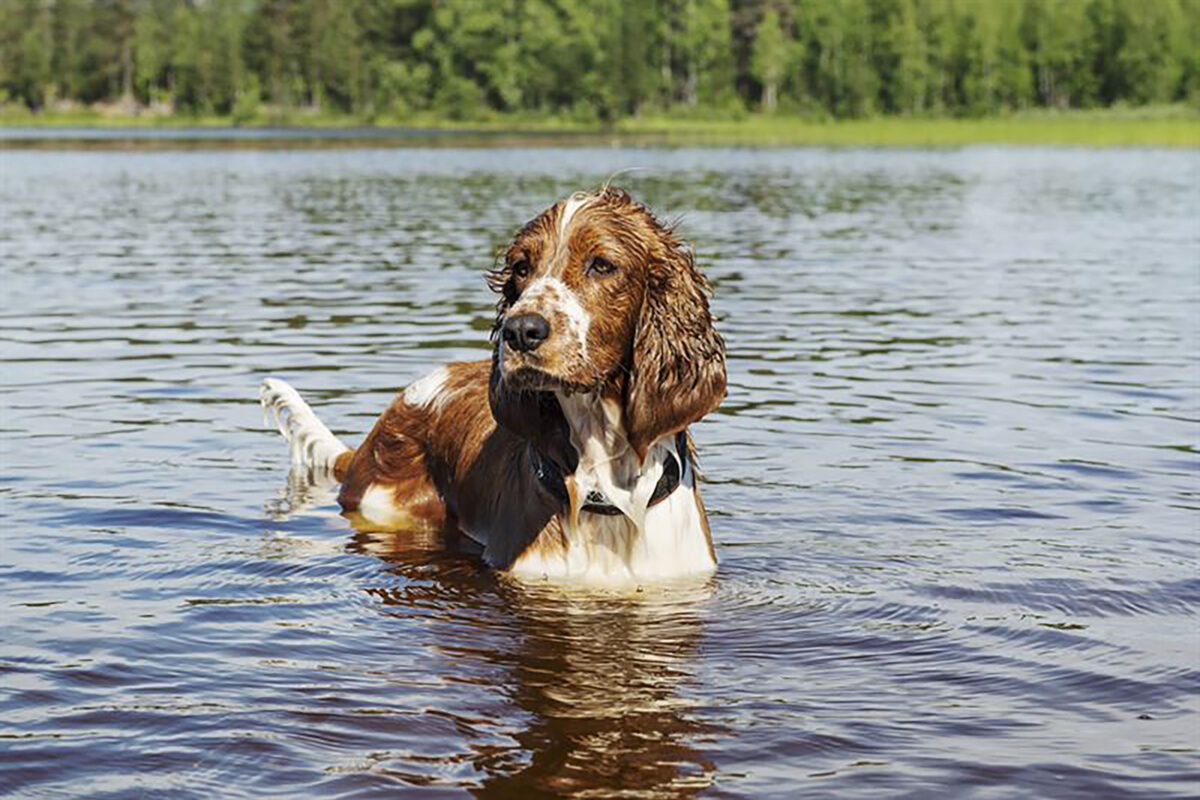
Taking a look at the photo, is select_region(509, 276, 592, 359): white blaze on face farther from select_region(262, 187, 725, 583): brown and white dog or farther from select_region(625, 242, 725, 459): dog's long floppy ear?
select_region(625, 242, 725, 459): dog's long floppy ear

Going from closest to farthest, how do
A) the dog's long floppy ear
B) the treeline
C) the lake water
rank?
the lake water, the dog's long floppy ear, the treeline

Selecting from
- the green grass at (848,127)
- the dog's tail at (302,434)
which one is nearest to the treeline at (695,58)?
the green grass at (848,127)

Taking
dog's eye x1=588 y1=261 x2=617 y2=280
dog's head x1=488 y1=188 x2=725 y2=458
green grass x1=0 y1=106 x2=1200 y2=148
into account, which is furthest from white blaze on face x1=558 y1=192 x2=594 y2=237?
green grass x1=0 y1=106 x2=1200 y2=148

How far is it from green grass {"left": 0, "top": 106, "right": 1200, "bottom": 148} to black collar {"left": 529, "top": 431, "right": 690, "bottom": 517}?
7891 cm

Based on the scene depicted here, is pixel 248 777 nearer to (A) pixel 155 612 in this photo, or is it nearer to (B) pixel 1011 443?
(A) pixel 155 612

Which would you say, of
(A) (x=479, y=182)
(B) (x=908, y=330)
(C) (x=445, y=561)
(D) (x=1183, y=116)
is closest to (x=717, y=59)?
(D) (x=1183, y=116)

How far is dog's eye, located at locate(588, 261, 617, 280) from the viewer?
674cm

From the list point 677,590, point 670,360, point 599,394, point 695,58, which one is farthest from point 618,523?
point 695,58

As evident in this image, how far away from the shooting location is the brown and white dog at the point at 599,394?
6.57m

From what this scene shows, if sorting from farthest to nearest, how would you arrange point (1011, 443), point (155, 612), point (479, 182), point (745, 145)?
point (745, 145) < point (479, 182) < point (1011, 443) < point (155, 612)

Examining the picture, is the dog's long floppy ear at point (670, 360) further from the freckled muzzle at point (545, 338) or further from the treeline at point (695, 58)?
the treeline at point (695, 58)

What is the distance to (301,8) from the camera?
565 ft

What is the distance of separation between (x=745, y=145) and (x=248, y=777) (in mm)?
88699

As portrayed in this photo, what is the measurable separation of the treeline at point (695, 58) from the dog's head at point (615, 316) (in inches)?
4911
